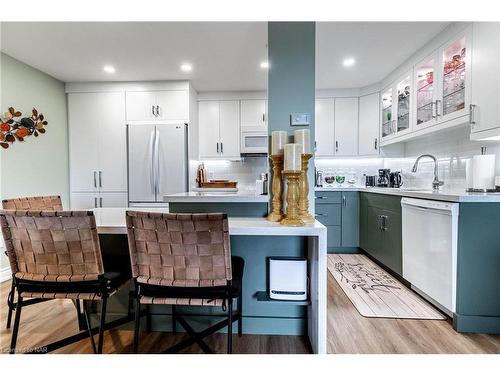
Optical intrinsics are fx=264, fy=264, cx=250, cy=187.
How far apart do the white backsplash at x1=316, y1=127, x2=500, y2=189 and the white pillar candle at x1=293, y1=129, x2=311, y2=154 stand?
1.86 meters

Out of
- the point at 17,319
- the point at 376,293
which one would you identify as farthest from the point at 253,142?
the point at 17,319

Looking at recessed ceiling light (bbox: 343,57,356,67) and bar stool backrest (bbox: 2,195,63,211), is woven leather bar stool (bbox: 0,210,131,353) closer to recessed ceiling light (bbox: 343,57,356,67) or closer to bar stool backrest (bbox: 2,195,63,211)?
bar stool backrest (bbox: 2,195,63,211)

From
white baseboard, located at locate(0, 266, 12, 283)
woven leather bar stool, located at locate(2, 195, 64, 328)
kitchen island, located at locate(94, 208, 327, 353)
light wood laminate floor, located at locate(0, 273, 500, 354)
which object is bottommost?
light wood laminate floor, located at locate(0, 273, 500, 354)

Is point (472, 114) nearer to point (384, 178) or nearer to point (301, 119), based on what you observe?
point (301, 119)

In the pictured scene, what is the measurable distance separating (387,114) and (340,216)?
1553 mm

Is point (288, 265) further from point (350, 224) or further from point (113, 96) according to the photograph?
point (113, 96)

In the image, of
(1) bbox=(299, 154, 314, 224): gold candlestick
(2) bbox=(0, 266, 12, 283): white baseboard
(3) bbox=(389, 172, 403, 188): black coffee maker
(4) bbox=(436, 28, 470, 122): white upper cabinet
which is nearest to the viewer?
(1) bbox=(299, 154, 314, 224): gold candlestick

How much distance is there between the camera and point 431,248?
6.79ft

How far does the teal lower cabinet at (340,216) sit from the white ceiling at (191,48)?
63.7 inches

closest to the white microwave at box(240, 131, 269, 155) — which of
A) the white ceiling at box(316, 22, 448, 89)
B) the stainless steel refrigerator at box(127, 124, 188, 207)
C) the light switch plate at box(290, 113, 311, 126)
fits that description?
the stainless steel refrigerator at box(127, 124, 188, 207)

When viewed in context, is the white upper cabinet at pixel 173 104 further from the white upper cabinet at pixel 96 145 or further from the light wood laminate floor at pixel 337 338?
the light wood laminate floor at pixel 337 338

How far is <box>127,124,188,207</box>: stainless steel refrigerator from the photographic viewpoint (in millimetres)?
3525
